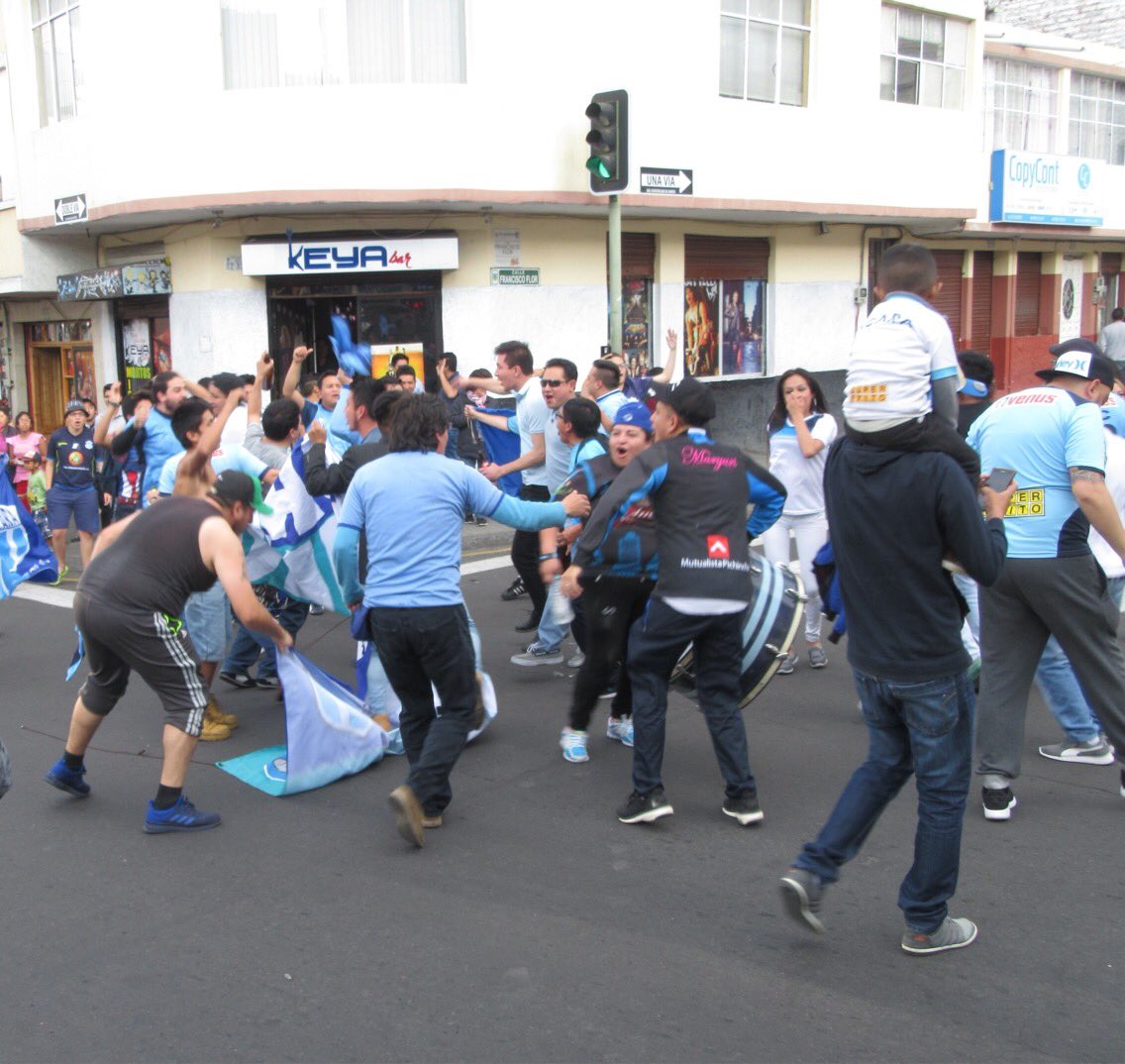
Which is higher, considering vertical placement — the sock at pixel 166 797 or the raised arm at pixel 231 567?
the raised arm at pixel 231 567

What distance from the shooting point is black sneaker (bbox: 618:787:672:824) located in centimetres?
499

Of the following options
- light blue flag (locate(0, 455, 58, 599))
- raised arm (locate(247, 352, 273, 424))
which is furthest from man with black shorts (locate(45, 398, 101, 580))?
light blue flag (locate(0, 455, 58, 599))

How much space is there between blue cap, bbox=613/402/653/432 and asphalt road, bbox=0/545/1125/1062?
5.42 feet

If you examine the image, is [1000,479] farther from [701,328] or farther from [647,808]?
[701,328]

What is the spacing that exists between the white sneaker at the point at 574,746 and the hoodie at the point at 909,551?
218 cm

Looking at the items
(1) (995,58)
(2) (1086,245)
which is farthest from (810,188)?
(2) (1086,245)

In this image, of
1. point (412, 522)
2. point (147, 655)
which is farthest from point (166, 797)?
point (412, 522)

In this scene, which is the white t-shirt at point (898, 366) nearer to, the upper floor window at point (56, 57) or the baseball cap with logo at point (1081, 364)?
the baseball cap with logo at point (1081, 364)

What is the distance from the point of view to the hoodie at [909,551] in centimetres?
366

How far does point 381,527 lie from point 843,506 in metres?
1.92

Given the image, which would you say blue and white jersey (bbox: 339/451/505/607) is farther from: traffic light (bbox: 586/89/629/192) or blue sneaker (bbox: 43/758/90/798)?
traffic light (bbox: 586/89/629/192)

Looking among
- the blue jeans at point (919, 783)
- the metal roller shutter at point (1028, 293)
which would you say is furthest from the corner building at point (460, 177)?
the blue jeans at point (919, 783)

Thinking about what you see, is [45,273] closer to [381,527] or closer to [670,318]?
[670,318]

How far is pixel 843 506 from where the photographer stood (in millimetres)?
3877
